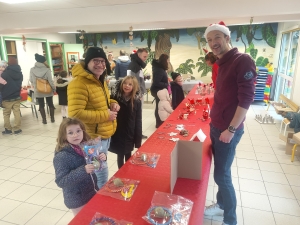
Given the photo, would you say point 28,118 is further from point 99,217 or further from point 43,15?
point 99,217

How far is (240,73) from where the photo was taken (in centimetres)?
141

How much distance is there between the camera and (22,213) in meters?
2.34

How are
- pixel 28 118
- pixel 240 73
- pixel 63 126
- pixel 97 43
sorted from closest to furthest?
1. pixel 240 73
2. pixel 63 126
3. pixel 28 118
4. pixel 97 43

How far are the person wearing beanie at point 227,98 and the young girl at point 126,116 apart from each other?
902mm

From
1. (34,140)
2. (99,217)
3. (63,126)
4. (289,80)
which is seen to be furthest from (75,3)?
(289,80)

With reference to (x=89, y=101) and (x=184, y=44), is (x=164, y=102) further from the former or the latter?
(x=184, y=44)

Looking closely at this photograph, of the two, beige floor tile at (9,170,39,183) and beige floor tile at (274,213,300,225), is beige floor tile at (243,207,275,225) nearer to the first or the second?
beige floor tile at (274,213,300,225)

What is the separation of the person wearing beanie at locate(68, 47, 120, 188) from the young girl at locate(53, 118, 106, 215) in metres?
0.29

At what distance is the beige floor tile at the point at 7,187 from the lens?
107 inches

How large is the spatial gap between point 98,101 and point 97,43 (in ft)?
29.6

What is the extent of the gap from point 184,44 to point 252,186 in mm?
7374

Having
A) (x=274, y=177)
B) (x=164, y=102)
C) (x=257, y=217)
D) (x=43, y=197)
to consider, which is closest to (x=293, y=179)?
(x=274, y=177)

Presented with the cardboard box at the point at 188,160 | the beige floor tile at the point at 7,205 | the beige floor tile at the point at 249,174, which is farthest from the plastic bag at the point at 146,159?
the beige floor tile at the point at 249,174

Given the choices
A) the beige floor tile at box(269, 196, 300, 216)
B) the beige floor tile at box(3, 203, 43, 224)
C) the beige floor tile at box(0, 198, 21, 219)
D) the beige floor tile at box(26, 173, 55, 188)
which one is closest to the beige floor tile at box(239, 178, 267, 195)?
the beige floor tile at box(269, 196, 300, 216)
